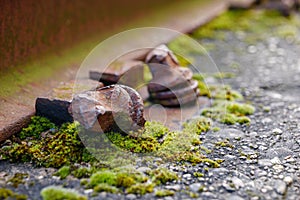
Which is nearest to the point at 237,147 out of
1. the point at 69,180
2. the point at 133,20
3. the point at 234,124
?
the point at 234,124

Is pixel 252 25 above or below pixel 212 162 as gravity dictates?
above

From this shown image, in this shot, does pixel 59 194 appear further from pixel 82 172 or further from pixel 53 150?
pixel 53 150

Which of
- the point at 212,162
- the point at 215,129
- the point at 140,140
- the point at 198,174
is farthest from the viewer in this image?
the point at 215,129

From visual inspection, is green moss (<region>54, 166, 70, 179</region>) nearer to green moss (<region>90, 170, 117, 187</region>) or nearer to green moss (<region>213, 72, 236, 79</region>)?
green moss (<region>90, 170, 117, 187</region>)

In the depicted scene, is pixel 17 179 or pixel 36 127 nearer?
pixel 17 179

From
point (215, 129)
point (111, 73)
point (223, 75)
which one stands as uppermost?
point (111, 73)

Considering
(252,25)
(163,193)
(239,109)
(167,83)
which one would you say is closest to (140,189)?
(163,193)

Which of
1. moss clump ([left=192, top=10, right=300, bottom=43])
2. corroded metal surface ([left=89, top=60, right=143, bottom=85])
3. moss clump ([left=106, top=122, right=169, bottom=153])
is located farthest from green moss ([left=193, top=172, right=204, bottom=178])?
moss clump ([left=192, top=10, right=300, bottom=43])
